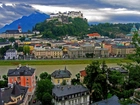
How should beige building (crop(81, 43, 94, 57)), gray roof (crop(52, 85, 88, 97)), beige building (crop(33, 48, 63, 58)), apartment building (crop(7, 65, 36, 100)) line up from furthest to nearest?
1. beige building (crop(33, 48, 63, 58))
2. beige building (crop(81, 43, 94, 57))
3. apartment building (crop(7, 65, 36, 100))
4. gray roof (crop(52, 85, 88, 97))

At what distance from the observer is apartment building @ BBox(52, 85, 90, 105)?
11680mm

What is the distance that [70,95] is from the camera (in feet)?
38.9

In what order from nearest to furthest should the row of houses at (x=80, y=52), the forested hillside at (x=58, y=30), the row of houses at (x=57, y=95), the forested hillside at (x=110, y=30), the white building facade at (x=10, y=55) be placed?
the row of houses at (x=57, y=95)
the white building facade at (x=10, y=55)
the row of houses at (x=80, y=52)
the forested hillside at (x=58, y=30)
the forested hillside at (x=110, y=30)

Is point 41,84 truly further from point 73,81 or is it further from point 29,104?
point 73,81

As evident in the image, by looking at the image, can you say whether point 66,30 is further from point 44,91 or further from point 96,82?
point 44,91

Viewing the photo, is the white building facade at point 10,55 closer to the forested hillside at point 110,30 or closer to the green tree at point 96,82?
the green tree at point 96,82

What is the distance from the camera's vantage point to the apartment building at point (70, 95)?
11680 mm

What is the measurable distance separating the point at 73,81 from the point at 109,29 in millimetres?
56880

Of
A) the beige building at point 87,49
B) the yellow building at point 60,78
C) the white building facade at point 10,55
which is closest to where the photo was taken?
the yellow building at point 60,78

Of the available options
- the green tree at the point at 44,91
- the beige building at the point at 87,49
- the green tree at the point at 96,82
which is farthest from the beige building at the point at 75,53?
the green tree at the point at 44,91

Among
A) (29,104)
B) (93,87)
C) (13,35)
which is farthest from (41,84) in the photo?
(13,35)

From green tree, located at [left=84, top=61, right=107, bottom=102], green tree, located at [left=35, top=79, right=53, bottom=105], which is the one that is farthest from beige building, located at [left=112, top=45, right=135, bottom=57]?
green tree, located at [left=35, top=79, right=53, bottom=105]

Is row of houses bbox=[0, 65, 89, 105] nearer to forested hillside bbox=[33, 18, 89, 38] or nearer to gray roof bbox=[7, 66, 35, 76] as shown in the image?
gray roof bbox=[7, 66, 35, 76]

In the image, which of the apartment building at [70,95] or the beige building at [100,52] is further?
the beige building at [100,52]
